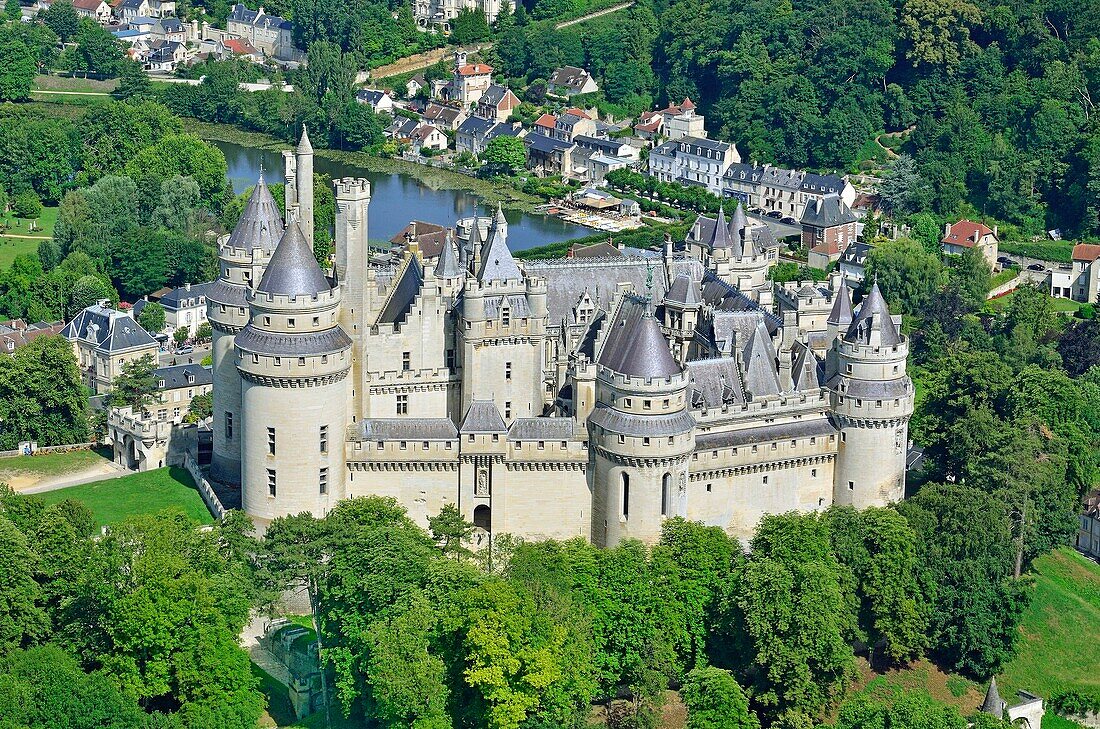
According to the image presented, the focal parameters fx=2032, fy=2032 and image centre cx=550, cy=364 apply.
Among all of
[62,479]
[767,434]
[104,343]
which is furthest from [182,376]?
[767,434]

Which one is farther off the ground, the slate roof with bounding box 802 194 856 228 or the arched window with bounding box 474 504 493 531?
the slate roof with bounding box 802 194 856 228

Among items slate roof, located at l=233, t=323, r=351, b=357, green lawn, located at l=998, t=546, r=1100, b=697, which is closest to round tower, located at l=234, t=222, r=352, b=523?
slate roof, located at l=233, t=323, r=351, b=357

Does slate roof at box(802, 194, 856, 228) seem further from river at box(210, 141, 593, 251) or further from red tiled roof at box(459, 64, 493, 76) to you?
red tiled roof at box(459, 64, 493, 76)

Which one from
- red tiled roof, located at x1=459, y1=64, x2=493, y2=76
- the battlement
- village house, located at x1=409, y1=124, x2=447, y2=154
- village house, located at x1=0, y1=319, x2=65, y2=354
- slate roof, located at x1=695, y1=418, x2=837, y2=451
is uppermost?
red tiled roof, located at x1=459, y1=64, x2=493, y2=76

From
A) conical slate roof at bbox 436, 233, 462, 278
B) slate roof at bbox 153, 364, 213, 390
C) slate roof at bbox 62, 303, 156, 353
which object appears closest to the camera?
conical slate roof at bbox 436, 233, 462, 278

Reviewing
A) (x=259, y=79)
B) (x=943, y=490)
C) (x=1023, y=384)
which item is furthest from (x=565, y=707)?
(x=259, y=79)

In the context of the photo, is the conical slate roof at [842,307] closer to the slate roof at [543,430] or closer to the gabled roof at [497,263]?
the gabled roof at [497,263]

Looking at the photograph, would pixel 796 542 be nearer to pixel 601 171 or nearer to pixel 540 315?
pixel 540 315

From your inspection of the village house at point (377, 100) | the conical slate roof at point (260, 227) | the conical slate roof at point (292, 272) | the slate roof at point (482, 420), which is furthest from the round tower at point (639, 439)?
the village house at point (377, 100)
